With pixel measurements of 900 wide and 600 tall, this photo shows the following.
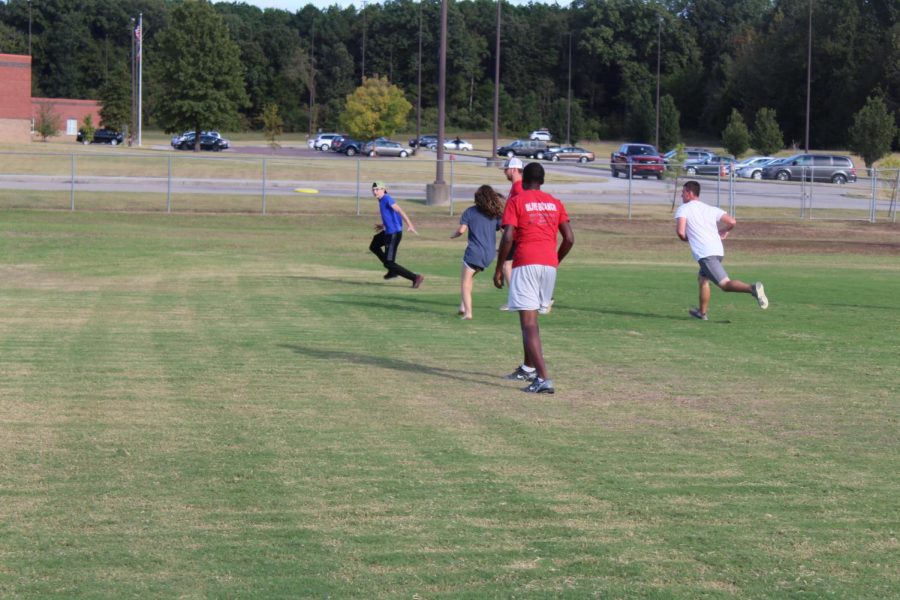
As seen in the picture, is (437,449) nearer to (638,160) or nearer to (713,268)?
(713,268)

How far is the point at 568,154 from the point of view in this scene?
8519cm

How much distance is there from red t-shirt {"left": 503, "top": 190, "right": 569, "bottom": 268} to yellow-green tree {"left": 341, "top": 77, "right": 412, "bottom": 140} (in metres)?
76.9

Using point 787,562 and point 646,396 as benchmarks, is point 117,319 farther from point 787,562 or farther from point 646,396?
point 787,562

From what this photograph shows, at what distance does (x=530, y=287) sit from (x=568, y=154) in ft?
251

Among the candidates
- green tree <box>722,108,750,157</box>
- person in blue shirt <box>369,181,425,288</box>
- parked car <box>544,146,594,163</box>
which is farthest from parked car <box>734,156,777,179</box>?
person in blue shirt <box>369,181,425,288</box>

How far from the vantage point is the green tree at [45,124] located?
9131 cm

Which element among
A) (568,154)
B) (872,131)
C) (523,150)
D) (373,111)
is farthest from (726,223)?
(523,150)

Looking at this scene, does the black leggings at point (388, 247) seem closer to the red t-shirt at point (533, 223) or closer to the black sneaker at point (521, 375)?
the black sneaker at point (521, 375)

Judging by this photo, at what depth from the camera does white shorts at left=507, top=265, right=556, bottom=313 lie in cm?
980

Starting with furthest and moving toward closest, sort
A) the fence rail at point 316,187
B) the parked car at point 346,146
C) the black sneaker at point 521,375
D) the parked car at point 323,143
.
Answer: the parked car at point 323,143 < the parked car at point 346,146 < the fence rail at point 316,187 < the black sneaker at point 521,375

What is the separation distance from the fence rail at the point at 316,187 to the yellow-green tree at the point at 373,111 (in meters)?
16.8

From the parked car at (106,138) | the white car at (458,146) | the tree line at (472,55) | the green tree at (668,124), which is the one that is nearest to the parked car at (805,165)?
the green tree at (668,124)

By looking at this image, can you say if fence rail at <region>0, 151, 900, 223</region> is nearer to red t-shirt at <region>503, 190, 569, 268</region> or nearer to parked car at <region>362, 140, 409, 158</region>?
parked car at <region>362, 140, 409, 158</region>

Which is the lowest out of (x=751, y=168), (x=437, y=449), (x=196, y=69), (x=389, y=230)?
(x=437, y=449)
